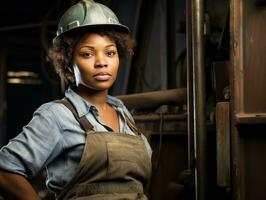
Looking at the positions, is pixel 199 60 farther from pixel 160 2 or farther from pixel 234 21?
pixel 160 2

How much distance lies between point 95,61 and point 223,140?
89 cm

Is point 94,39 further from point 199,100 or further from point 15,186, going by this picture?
point 199,100

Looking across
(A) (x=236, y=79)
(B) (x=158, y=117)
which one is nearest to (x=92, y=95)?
(A) (x=236, y=79)

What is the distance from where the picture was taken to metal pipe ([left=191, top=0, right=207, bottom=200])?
263 centimetres

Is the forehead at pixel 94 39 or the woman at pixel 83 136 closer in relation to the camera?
the woman at pixel 83 136

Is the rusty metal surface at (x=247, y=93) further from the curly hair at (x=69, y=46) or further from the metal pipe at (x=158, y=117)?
the metal pipe at (x=158, y=117)

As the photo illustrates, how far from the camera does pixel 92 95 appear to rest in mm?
2043

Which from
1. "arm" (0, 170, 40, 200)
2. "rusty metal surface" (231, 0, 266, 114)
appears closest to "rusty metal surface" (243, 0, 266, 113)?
"rusty metal surface" (231, 0, 266, 114)

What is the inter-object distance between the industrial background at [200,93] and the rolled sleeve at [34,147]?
97 centimetres

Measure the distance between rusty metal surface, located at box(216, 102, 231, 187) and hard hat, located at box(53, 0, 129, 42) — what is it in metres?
0.73

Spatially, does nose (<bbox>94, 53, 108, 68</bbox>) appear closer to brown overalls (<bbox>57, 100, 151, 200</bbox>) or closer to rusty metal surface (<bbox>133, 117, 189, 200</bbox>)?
brown overalls (<bbox>57, 100, 151, 200</bbox>)

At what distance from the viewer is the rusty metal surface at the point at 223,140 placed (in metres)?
2.41

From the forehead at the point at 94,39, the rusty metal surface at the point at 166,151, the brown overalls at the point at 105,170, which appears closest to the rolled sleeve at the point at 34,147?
the brown overalls at the point at 105,170

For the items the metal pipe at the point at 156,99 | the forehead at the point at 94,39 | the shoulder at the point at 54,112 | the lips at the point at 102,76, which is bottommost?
the metal pipe at the point at 156,99
